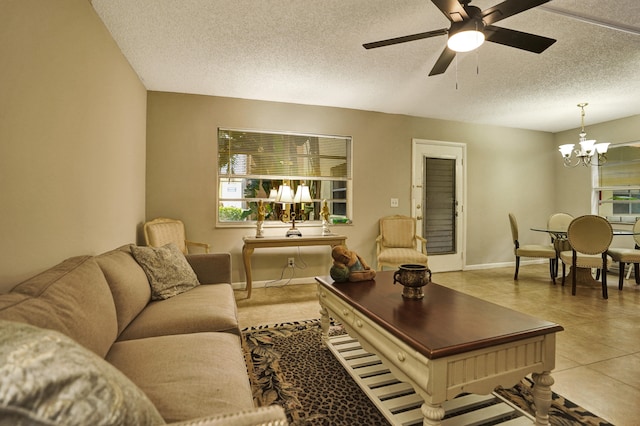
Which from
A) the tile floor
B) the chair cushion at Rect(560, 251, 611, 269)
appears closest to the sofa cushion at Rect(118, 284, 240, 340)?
the tile floor

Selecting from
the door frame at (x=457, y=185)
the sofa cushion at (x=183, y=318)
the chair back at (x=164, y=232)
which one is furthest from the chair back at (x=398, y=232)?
the sofa cushion at (x=183, y=318)

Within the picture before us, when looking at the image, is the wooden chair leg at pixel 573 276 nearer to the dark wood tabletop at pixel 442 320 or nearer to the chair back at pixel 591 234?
the chair back at pixel 591 234

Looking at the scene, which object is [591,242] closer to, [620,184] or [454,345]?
[620,184]

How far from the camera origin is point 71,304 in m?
1.16

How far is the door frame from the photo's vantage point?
16.2 feet

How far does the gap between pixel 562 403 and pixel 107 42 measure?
156 inches

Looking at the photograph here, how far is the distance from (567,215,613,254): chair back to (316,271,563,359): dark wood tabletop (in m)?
2.91

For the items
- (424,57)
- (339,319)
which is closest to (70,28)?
(339,319)

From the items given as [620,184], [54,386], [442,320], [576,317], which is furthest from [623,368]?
[620,184]

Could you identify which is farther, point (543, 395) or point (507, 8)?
point (507, 8)

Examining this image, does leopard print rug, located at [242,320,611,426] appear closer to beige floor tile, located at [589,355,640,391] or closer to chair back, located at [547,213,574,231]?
beige floor tile, located at [589,355,640,391]

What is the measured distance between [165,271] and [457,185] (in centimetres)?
Answer: 462

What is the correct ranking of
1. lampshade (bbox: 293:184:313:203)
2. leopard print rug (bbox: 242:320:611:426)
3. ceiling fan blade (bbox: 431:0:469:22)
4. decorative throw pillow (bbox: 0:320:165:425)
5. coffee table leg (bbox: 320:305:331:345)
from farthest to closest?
lampshade (bbox: 293:184:313:203) < coffee table leg (bbox: 320:305:331:345) < ceiling fan blade (bbox: 431:0:469:22) < leopard print rug (bbox: 242:320:611:426) < decorative throw pillow (bbox: 0:320:165:425)

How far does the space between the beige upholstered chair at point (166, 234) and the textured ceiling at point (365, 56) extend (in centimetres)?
162
